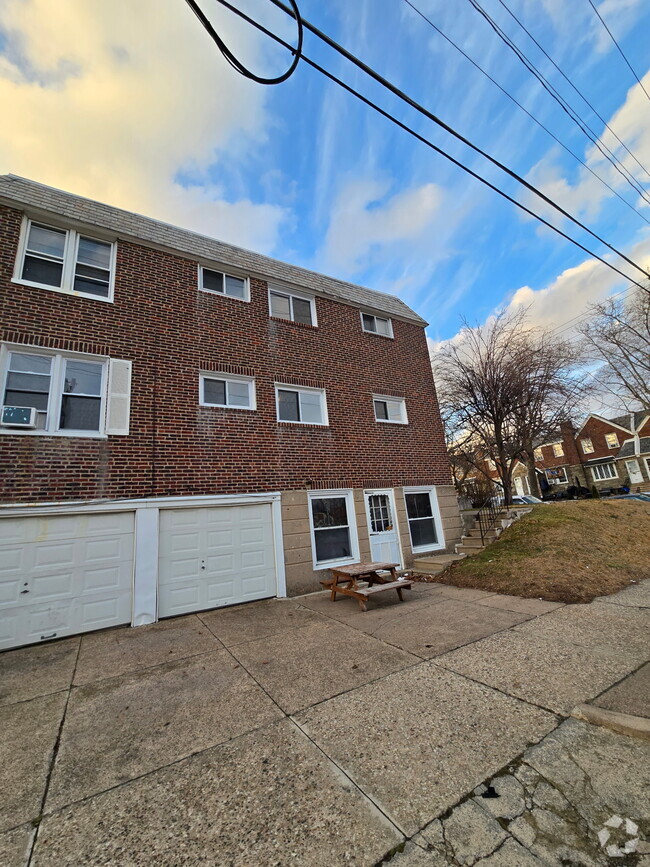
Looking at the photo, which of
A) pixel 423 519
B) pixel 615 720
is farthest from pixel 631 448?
pixel 615 720

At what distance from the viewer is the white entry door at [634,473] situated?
116 ft

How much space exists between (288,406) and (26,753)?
25.7 feet

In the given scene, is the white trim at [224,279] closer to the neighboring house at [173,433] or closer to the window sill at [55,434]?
the neighboring house at [173,433]

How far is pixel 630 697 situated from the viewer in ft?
10.9

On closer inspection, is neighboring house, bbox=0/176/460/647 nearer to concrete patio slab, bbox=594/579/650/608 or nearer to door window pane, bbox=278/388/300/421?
door window pane, bbox=278/388/300/421

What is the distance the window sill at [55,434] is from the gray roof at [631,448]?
147ft

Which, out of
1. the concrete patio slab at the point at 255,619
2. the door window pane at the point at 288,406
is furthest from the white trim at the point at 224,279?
the concrete patio slab at the point at 255,619

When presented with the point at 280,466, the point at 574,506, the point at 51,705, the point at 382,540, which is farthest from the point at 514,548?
the point at 51,705

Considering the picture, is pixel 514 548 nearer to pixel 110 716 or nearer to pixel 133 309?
pixel 110 716

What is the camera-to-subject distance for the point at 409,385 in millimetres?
12703

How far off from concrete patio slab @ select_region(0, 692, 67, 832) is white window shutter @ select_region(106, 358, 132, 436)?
15.3 ft

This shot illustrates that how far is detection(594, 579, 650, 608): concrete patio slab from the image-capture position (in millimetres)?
6055

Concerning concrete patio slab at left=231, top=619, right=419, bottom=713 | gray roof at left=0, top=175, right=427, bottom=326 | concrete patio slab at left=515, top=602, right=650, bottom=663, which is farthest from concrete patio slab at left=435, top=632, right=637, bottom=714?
gray roof at left=0, top=175, right=427, bottom=326

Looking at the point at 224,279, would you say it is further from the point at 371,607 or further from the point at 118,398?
the point at 371,607
